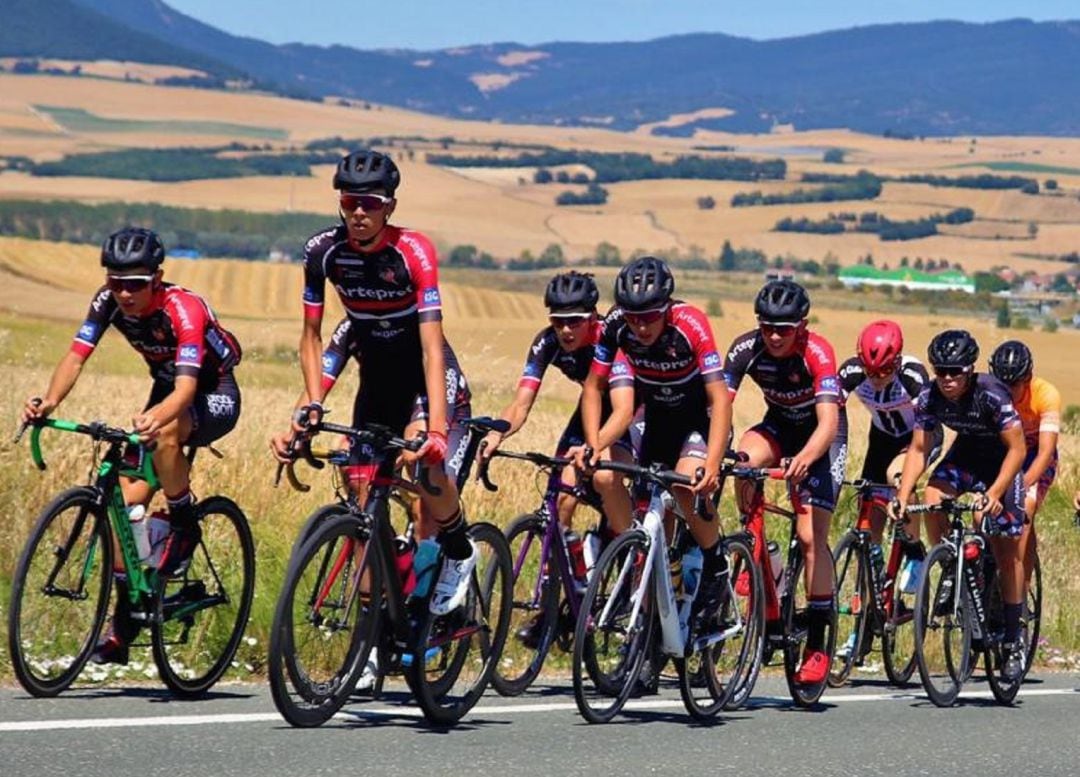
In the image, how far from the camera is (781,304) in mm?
9312

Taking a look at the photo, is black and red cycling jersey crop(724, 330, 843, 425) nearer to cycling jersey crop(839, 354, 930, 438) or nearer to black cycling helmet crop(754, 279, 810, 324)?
black cycling helmet crop(754, 279, 810, 324)

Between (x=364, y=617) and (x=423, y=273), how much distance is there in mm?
1327

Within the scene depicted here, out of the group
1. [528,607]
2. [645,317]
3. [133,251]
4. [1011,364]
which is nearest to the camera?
[133,251]

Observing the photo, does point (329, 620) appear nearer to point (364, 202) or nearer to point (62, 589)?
point (62, 589)

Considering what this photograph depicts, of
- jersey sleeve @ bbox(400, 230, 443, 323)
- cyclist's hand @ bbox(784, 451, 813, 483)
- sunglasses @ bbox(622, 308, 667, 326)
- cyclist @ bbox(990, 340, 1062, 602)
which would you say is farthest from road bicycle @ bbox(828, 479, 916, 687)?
jersey sleeve @ bbox(400, 230, 443, 323)

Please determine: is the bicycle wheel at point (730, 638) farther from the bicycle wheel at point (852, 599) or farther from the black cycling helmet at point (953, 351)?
the black cycling helmet at point (953, 351)

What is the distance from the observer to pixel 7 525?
10797 millimetres

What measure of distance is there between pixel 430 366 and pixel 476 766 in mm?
1547

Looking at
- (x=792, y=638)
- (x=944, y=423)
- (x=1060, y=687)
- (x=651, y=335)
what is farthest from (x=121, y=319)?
(x=1060, y=687)

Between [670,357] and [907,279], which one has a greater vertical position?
[907,279]

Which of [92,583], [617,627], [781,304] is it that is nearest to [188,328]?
[92,583]

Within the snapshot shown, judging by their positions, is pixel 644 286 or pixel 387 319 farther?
pixel 644 286

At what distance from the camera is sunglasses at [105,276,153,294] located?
802 centimetres

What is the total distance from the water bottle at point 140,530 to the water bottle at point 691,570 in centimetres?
237
